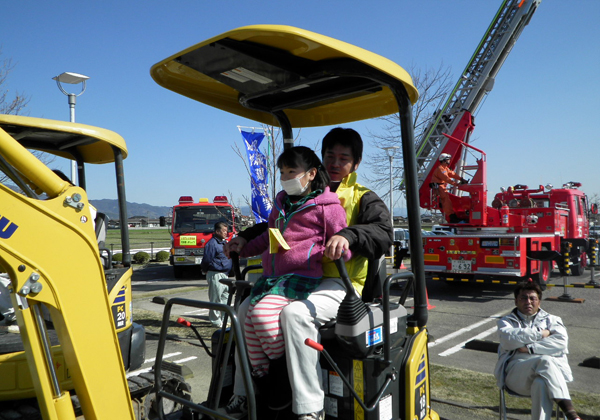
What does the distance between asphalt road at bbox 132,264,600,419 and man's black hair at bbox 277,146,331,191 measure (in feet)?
8.98

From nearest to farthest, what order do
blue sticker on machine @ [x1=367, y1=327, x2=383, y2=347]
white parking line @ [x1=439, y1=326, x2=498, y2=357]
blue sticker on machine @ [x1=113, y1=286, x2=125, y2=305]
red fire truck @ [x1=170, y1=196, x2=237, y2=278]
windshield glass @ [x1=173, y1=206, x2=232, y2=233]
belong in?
1. blue sticker on machine @ [x1=367, y1=327, x2=383, y2=347]
2. blue sticker on machine @ [x1=113, y1=286, x2=125, y2=305]
3. white parking line @ [x1=439, y1=326, x2=498, y2=357]
4. red fire truck @ [x1=170, y1=196, x2=237, y2=278]
5. windshield glass @ [x1=173, y1=206, x2=232, y2=233]

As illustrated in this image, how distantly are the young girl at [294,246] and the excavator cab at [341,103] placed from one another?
0.67ft

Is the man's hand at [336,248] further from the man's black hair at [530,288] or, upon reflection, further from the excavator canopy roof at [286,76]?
the man's black hair at [530,288]

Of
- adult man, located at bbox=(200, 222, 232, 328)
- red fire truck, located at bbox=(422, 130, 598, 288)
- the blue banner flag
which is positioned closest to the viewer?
adult man, located at bbox=(200, 222, 232, 328)

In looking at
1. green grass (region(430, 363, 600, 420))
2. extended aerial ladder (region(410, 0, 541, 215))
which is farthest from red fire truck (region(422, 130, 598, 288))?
green grass (region(430, 363, 600, 420))

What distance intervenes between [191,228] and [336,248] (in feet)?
47.3

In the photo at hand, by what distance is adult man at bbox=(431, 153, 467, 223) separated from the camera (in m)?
11.9

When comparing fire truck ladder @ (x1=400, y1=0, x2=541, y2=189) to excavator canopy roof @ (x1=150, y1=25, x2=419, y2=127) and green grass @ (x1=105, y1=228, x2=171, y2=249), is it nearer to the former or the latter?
excavator canopy roof @ (x1=150, y1=25, x2=419, y2=127)

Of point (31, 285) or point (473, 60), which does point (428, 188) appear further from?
point (31, 285)

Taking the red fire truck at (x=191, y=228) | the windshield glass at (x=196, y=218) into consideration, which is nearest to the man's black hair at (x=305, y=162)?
A: the red fire truck at (x=191, y=228)

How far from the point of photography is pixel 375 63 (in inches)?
102

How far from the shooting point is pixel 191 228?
53.4 ft

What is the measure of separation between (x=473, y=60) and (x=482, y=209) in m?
5.14

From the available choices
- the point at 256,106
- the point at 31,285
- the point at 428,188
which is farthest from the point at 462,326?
the point at 31,285
